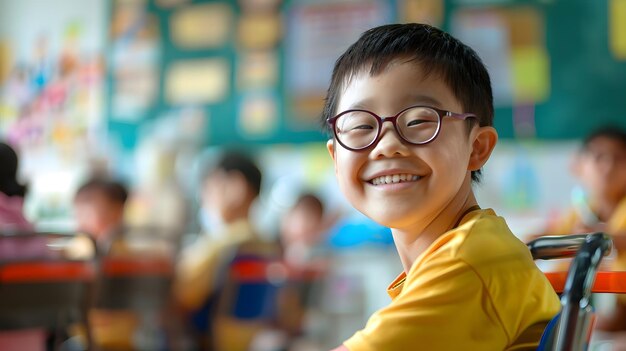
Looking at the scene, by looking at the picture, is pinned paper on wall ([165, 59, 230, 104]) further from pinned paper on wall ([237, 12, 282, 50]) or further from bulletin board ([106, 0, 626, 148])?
pinned paper on wall ([237, 12, 282, 50])

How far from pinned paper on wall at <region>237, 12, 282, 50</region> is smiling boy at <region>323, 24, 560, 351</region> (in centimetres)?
386

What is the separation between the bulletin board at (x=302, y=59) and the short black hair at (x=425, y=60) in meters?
3.10

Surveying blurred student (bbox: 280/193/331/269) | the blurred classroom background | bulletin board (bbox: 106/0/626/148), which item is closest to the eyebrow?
the blurred classroom background

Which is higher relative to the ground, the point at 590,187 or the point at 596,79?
the point at 596,79

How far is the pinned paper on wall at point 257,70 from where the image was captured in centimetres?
465

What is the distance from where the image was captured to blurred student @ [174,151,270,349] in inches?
103

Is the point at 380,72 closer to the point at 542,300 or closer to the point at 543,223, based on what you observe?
the point at 542,300

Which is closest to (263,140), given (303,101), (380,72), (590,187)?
(303,101)

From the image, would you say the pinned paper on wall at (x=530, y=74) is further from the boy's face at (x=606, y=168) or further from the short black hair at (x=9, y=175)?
the short black hair at (x=9, y=175)

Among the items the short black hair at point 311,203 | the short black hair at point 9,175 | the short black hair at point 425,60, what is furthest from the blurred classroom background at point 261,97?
the short black hair at point 425,60

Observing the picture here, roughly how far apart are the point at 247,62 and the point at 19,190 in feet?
8.34

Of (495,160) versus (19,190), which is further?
(495,160)

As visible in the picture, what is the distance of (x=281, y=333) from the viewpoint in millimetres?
3248

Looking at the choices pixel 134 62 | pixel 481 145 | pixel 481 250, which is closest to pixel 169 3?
pixel 134 62
